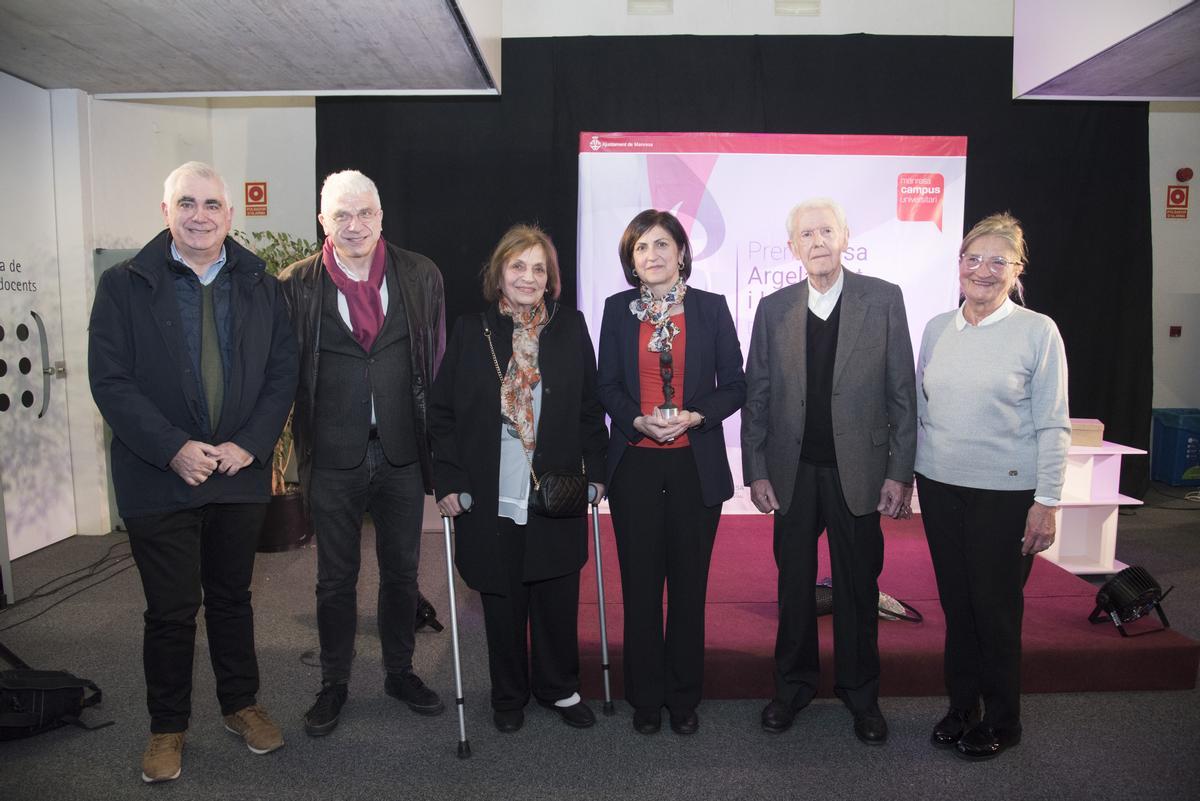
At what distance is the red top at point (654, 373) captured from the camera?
2.55m

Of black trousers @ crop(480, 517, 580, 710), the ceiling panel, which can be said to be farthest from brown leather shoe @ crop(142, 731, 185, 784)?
the ceiling panel

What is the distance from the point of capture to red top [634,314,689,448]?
2549 mm

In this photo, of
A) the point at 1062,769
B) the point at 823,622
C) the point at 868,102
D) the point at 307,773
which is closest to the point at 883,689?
the point at 823,622

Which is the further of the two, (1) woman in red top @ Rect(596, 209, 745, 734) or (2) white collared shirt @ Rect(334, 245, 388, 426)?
(2) white collared shirt @ Rect(334, 245, 388, 426)

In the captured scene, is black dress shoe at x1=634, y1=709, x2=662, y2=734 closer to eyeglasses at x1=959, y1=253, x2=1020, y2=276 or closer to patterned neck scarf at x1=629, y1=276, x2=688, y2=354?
patterned neck scarf at x1=629, y1=276, x2=688, y2=354

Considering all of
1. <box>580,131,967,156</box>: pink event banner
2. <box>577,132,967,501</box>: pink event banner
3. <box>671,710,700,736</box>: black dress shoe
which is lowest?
<box>671,710,700,736</box>: black dress shoe

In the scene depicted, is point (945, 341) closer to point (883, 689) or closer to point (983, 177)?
point (883, 689)

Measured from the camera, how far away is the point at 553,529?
2574mm

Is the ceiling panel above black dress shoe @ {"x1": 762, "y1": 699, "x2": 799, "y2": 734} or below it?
above

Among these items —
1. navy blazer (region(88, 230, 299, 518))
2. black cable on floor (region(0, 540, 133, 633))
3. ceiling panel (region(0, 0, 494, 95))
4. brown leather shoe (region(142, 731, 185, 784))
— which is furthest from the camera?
black cable on floor (region(0, 540, 133, 633))

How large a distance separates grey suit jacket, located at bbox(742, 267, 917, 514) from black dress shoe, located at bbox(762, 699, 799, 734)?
2.26 ft

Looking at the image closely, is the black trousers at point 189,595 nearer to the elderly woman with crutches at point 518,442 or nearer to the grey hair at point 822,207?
the elderly woman with crutches at point 518,442

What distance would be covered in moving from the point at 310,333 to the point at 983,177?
16.3 ft

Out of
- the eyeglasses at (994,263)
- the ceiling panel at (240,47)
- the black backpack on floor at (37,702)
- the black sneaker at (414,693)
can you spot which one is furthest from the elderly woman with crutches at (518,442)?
the ceiling panel at (240,47)
